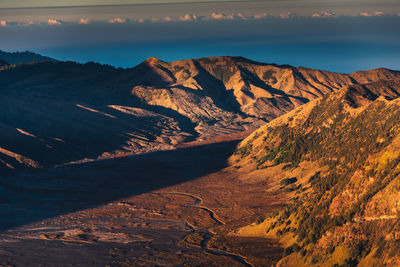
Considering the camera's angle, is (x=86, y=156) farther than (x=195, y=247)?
Yes

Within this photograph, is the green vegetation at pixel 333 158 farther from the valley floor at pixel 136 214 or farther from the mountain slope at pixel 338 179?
the valley floor at pixel 136 214

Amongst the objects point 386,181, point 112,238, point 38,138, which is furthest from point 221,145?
point 386,181

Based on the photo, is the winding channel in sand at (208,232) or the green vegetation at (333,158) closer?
the green vegetation at (333,158)

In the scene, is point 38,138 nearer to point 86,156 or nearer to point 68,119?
point 86,156

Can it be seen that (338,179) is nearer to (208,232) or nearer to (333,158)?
(208,232)

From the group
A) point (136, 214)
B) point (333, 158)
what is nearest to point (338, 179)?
point (333, 158)

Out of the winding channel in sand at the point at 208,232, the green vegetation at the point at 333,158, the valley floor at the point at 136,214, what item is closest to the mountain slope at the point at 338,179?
the green vegetation at the point at 333,158
